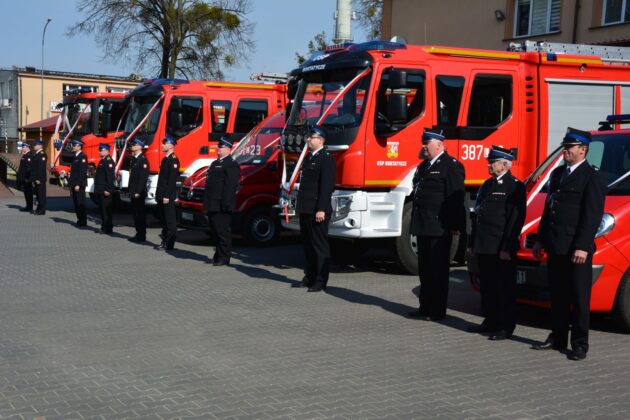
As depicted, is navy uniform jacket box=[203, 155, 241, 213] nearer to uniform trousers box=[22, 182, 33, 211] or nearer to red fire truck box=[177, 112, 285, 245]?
red fire truck box=[177, 112, 285, 245]

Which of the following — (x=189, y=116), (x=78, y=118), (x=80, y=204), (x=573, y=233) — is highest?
(x=189, y=116)

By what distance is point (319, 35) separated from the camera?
52.5 meters

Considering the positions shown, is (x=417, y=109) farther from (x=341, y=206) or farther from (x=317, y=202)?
(x=317, y=202)

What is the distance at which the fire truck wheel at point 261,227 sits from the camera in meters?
13.7

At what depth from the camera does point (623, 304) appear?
7.27 metres

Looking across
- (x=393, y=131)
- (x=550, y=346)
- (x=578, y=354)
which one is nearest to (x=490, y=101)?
(x=393, y=131)

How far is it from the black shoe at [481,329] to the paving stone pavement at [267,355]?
0.16 meters

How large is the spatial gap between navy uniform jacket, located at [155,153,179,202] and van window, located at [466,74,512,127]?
4790mm

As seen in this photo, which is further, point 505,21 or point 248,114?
point 505,21

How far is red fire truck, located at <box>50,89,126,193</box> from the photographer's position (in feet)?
63.8

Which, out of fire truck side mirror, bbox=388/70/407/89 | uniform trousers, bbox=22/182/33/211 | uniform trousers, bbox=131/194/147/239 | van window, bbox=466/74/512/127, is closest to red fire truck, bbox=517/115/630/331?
fire truck side mirror, bbox=388/70/407/89

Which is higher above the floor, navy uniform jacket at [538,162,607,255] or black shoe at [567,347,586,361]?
navy uniform jacket at [538,162,607,255]

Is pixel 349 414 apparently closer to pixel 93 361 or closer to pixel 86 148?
pixel 93 361

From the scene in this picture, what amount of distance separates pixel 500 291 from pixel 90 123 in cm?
1499
